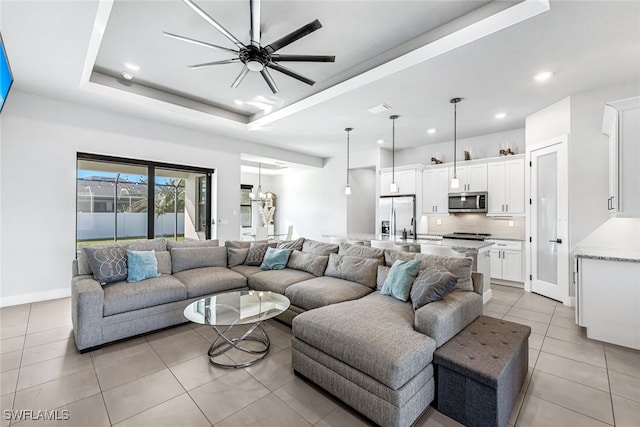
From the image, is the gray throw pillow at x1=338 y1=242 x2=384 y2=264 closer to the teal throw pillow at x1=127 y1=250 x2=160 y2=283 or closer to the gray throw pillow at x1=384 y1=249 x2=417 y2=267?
the gray throw pillow at x1=384 y1=249 x2=417 y2=267

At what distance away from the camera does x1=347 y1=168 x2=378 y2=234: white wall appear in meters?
7.75

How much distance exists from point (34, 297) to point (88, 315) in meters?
2.43

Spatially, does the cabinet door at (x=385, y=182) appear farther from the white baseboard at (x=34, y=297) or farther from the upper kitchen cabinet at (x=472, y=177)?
the white baseboard at (x=34, y=297)

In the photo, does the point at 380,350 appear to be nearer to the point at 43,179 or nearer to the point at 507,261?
the point at 507,261

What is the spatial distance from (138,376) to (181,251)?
1886 millimetres

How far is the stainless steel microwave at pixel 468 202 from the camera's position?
557 cm

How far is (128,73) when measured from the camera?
390cm

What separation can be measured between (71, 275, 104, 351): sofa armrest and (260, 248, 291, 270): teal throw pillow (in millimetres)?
1944

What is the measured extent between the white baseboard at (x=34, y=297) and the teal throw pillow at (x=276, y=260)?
3.08 metres

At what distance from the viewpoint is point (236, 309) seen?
264cm

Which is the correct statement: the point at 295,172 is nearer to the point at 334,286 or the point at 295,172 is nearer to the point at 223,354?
the point at 334,286

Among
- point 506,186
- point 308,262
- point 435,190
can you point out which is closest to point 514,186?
point 506,186

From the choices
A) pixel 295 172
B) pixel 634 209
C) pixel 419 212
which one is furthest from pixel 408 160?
pixel 634 209

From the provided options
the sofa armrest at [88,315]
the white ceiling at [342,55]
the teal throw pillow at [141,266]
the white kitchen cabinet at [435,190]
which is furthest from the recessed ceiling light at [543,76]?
the sofa armrest at [88,315]
